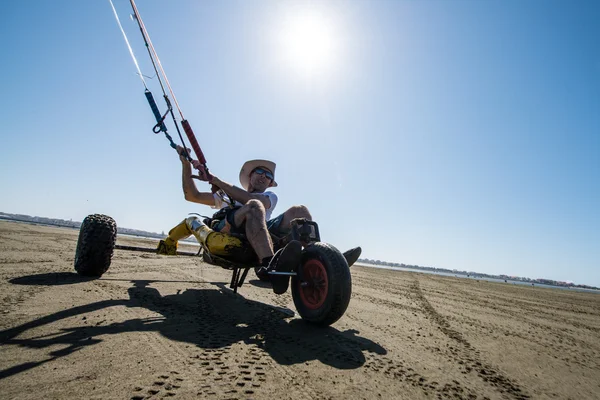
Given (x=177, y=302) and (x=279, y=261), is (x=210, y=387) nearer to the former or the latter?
(x=279, y=261)

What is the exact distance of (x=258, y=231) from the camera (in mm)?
2930

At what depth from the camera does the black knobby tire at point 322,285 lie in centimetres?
241

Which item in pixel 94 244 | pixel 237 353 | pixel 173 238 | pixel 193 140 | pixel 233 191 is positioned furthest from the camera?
pixel 173 238

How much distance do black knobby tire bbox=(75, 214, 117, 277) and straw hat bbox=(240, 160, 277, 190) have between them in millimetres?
2096

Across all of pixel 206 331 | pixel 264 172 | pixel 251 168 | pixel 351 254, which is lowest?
pixel 206 331

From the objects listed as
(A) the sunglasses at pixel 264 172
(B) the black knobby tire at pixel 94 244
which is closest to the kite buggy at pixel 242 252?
(B) the black knobby tire at pixel 94 244

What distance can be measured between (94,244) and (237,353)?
3.20m

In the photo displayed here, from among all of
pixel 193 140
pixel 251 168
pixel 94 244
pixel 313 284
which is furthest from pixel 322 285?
pixel 94 244

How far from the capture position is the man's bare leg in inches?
113

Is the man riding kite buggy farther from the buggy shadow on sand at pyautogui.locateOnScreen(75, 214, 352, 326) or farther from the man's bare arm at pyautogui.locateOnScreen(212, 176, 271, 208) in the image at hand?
the buggy shadow on sand at pyautogui.locateOnScreen(75, 214, 352, 326)

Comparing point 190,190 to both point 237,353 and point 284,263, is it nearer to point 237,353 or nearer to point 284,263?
point 284,263

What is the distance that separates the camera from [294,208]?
380cm

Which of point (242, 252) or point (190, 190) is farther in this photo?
point (190, 190)

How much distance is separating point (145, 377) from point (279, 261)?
1.40 meters
